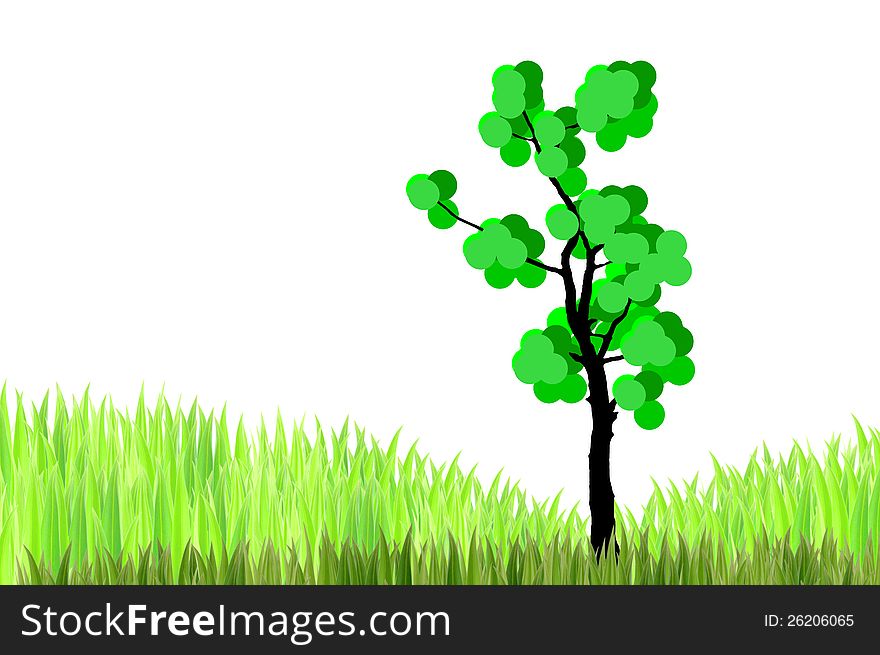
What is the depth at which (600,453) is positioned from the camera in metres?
4.48

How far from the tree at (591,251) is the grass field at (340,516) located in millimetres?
380

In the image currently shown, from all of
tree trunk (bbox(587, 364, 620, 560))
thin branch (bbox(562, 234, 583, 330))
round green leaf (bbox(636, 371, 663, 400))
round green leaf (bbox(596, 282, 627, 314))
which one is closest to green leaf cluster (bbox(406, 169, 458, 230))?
thin branch (bbox(562, 234, 583, 330))

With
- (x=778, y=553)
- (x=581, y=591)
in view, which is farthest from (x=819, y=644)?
(x=581, y=591)

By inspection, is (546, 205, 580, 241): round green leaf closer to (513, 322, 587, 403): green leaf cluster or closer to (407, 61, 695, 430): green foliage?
(407, 61, 695, 430): green foliage

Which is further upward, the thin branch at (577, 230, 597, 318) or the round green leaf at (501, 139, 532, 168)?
the round green leaf at (501, 139, 532, 168)

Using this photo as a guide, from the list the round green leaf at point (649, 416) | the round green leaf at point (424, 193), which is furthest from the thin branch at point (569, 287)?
the round green leaf at point (424, 193)

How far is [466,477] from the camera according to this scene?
16.5 ft

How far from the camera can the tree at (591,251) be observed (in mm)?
4438

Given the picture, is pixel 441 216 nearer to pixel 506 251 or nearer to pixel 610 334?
pixel 506 251

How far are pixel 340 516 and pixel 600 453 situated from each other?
3.10 ft

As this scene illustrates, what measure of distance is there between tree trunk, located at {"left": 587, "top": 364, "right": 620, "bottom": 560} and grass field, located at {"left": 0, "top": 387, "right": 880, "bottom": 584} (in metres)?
0.13

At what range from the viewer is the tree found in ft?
14.6

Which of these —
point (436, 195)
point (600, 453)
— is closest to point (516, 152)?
point (436, 195)

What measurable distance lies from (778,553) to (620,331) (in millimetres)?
944
